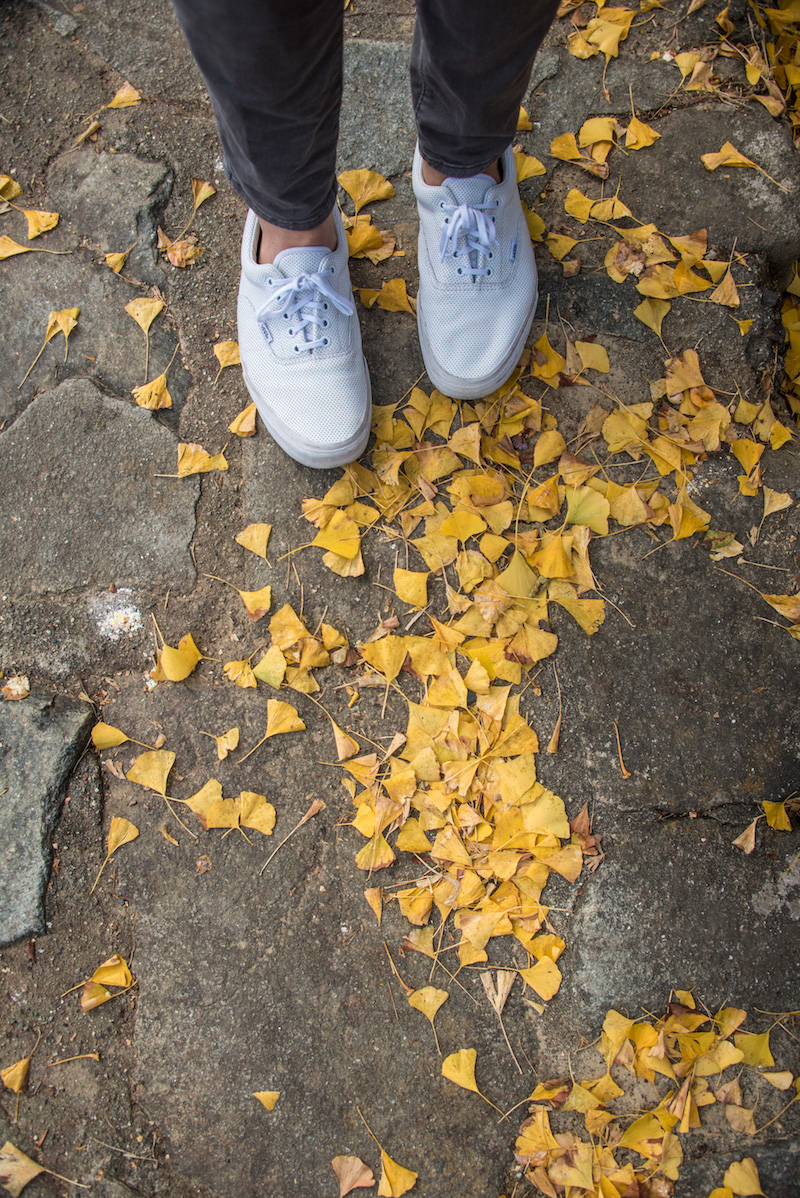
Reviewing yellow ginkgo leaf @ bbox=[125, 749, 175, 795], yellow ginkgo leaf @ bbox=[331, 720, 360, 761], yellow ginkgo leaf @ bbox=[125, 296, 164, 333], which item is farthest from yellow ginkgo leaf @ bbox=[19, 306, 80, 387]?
yellow ginkgo leaf @ bbox=[331, 720, 360, 761]

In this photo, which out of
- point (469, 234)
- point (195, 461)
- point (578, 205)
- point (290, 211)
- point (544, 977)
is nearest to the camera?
point (290, 211)

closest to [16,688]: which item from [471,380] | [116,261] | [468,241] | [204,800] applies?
[204,800]

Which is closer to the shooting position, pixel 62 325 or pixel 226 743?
pixel 226 743

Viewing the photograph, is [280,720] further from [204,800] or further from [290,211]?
[290,211]

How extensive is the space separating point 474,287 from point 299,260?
0.98 ft

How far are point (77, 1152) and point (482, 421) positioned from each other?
132cm

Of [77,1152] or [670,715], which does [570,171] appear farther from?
[77,1152]

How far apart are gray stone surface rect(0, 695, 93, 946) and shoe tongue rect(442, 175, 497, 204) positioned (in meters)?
1.05

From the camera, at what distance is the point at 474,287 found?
1.23 m

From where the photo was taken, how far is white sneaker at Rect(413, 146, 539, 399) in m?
1.20

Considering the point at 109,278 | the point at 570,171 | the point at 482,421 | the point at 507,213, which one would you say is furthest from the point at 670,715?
the point at 109,278

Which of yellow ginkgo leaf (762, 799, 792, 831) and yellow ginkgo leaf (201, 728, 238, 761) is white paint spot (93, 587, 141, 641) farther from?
yellow ginkgo leaf (762, 799, 792, 831)

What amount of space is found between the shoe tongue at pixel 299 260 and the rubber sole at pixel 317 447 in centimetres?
17

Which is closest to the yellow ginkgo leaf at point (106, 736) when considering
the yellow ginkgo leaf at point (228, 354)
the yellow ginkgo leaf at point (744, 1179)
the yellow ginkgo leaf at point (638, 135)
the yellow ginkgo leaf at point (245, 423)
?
the yellow ginkgo leaf at point (245, 423)
